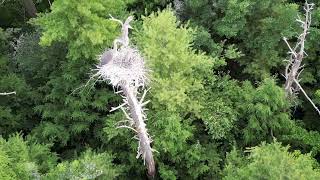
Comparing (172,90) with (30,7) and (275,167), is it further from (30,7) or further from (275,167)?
(30,7)

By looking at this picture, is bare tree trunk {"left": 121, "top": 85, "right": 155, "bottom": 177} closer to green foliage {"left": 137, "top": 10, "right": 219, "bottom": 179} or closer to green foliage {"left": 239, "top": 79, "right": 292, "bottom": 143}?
green foliage {"left": 137, "top": 10, "right": 219, "bottom": 179}

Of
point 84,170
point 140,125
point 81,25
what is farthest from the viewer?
point 81,25

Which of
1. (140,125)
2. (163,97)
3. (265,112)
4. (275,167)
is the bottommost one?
(275,167)

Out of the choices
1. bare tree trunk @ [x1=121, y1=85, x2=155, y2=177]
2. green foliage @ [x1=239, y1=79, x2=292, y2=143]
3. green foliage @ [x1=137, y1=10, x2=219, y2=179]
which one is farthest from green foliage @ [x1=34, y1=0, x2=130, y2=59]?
green foliage @ [x1=239, y1=79, x2=292, y2=143]

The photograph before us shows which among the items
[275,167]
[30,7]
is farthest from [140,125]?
[30,7]

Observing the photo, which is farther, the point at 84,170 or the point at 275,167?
the point at 84,170

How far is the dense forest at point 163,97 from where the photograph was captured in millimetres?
12984

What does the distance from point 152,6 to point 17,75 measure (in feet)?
20.0

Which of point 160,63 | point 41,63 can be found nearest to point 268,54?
point 160,63

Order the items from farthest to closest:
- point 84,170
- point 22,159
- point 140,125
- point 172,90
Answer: point 172,90
point 22,159
point 84,170
point 140,125

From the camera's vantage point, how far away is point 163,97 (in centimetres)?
1349

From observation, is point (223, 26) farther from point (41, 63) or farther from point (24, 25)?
point (24, 25)

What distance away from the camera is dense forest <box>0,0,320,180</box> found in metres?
13.0

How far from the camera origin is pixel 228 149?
1495 cm
